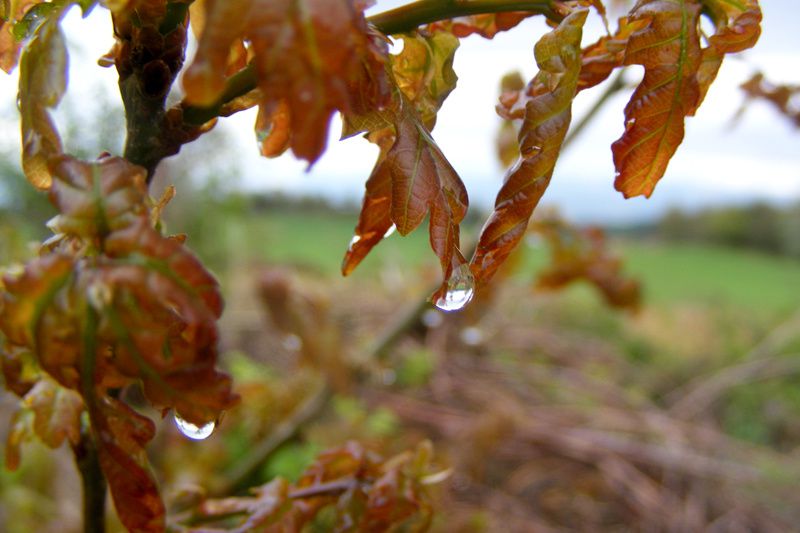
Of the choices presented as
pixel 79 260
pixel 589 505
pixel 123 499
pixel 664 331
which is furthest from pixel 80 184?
pixel 664 331

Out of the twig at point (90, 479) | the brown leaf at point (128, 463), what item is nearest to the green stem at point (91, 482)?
the twig at point (90, 479)

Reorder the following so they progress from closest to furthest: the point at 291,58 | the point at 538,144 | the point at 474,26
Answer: the point at 291,58, the point at 538,144, the point at 474,26

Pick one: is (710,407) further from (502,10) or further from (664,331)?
(502,10)

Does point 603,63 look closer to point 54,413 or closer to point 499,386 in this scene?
point 54,413

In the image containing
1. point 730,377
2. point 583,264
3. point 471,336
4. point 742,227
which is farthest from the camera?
point 742,227

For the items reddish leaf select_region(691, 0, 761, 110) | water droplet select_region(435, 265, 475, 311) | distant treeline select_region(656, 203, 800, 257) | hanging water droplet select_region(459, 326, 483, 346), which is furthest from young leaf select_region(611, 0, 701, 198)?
distant treeline select_region(656, 203, 800, 257)

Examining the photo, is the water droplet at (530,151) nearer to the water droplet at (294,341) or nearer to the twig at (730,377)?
the water droplet at (294,341)

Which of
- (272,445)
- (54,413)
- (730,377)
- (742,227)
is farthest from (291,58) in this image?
(742,227)
